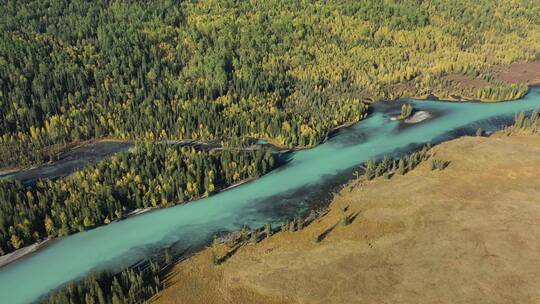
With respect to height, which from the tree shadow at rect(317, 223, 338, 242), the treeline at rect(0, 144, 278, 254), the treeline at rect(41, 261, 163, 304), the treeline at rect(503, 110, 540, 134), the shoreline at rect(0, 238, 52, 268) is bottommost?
the shoreline at rect(0, 238, 52, 268)

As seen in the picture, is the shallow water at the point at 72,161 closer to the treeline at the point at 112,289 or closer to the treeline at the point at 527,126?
the treeline at the point at 112,289

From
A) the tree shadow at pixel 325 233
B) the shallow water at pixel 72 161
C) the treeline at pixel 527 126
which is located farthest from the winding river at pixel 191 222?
the shallow water at pixel 72 161

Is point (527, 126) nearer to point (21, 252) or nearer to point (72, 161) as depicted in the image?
point (72, 161)

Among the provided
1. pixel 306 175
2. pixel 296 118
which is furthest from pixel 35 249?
pixel 296 118

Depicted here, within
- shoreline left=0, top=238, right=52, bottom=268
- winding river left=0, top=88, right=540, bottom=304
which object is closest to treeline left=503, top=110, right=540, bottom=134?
winding river left=0, top=88, right=540, bottom=304

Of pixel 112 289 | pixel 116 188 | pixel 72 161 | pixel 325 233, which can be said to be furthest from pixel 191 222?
pixel 72 161

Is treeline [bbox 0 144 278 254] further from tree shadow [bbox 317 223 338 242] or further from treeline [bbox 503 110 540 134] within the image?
treeline [bbox 503 110 540 134]
